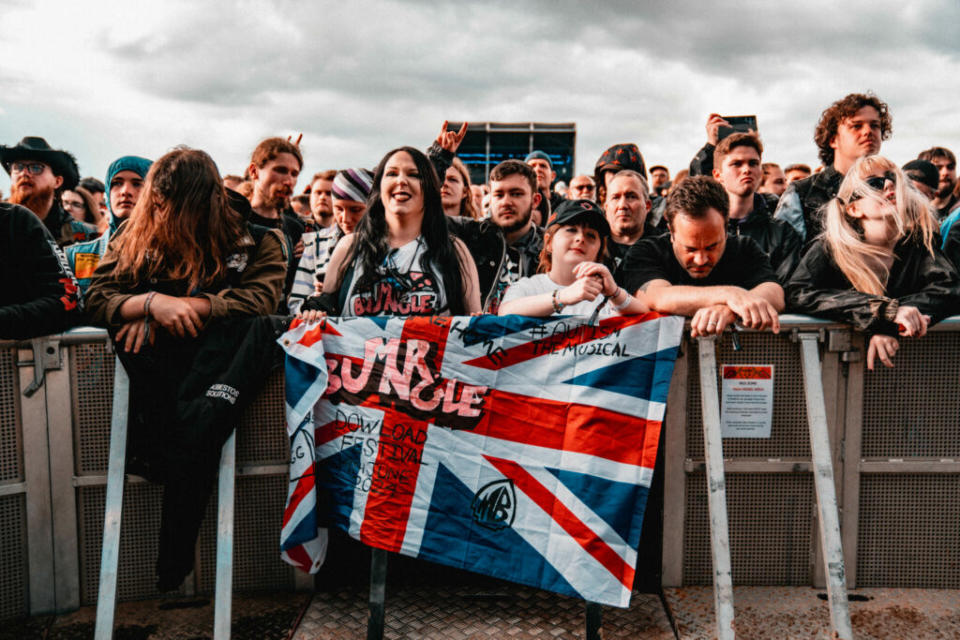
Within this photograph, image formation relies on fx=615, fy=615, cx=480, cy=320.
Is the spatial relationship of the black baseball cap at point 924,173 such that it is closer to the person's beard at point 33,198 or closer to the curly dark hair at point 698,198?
the curly dark hair at point 698,198

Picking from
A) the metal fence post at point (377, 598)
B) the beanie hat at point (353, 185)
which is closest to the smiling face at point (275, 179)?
the beanie hat at point (353, 185)

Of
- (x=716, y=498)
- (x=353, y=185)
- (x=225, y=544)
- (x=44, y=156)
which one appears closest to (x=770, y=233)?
(x=716, y=498)

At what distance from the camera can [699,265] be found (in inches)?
115

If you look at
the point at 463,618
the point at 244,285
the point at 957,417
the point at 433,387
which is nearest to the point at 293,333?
the point at 244,285

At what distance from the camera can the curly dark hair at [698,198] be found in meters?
2.87

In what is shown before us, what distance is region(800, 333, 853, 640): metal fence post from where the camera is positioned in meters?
2.41

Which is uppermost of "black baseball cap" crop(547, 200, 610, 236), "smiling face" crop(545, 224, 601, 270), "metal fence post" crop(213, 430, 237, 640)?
"black baseball cap" crop(547, 200, 610, 236)

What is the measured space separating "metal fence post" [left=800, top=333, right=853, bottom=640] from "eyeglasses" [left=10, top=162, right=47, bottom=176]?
4.92 m

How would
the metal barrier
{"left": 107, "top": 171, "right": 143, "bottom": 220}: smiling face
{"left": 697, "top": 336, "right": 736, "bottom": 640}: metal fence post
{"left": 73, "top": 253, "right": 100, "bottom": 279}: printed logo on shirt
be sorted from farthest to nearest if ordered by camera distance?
{"left": 73, "top": 253, "right": 100, "bottom": 279}: printed logo on shirt
{"left": 107, "top": 171, "right": 143, "bottom": 220}: smiling face
the metal barrier
{"left": 697, "top": 336, "right": 736, "bottom": 640}: metal fence post

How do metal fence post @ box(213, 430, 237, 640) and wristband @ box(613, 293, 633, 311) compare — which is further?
wristband @ box(613, 293, 633, 311)

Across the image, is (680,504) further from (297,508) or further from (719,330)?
(297,508)

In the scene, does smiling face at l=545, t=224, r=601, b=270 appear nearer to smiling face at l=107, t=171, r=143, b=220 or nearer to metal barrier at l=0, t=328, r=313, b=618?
metal barrier at l=0, t=328, r=313, b=618

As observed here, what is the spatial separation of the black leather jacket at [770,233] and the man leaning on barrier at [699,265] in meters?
1.11

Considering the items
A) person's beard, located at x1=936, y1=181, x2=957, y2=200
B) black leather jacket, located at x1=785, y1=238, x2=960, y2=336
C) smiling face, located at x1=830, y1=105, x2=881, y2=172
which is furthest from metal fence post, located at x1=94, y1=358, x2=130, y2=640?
person's beard, located at x1=936, y1=181, x2=957, y2=200
